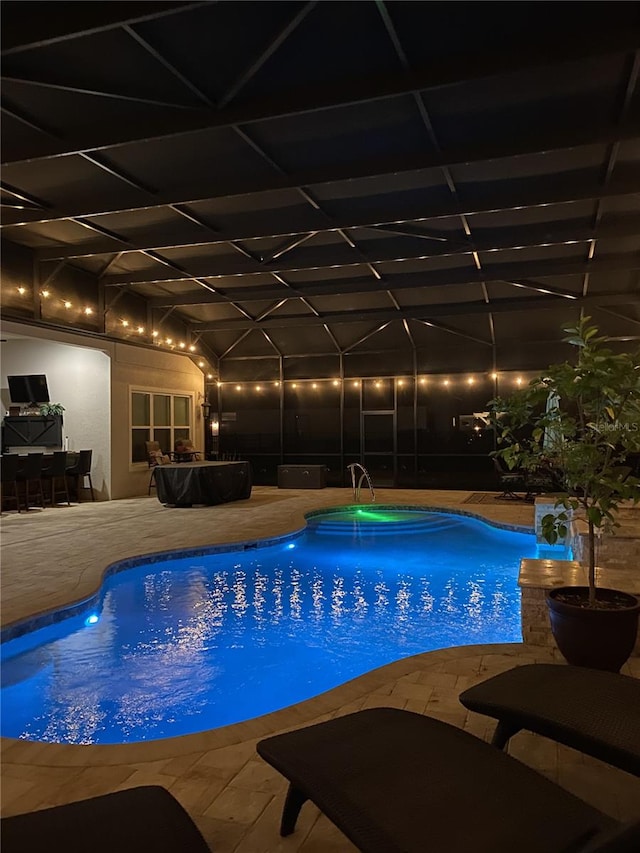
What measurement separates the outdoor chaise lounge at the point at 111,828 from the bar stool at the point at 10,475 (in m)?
9.07

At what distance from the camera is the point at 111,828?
1405 mm

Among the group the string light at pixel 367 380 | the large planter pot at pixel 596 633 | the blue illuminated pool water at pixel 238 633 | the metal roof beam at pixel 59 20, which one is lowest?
the blue illuminated pool water at pixel 238 633

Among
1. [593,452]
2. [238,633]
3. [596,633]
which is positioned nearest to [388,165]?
[593,452]

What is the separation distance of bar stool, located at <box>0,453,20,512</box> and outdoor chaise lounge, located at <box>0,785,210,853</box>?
9.07m

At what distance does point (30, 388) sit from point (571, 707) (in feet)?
37.3

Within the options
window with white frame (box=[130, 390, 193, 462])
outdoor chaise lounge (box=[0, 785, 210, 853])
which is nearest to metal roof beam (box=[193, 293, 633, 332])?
window with white frame (box=[130, 390, 193, 462])

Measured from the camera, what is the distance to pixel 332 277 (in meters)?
11.3

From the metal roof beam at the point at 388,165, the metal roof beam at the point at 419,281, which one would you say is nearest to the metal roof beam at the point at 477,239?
the metal roof beam at the point at 388,165

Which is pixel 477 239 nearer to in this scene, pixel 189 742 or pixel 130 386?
pixel 130 386

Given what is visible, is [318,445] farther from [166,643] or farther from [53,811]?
[53,811]

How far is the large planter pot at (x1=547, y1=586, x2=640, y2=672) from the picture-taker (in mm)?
2781

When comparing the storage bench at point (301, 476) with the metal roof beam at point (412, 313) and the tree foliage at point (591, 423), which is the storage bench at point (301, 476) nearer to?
the metal roof beam at point (412, 313)

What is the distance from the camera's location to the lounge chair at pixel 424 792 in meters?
1.37

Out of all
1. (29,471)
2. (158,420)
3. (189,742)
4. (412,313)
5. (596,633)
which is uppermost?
(412,313)
